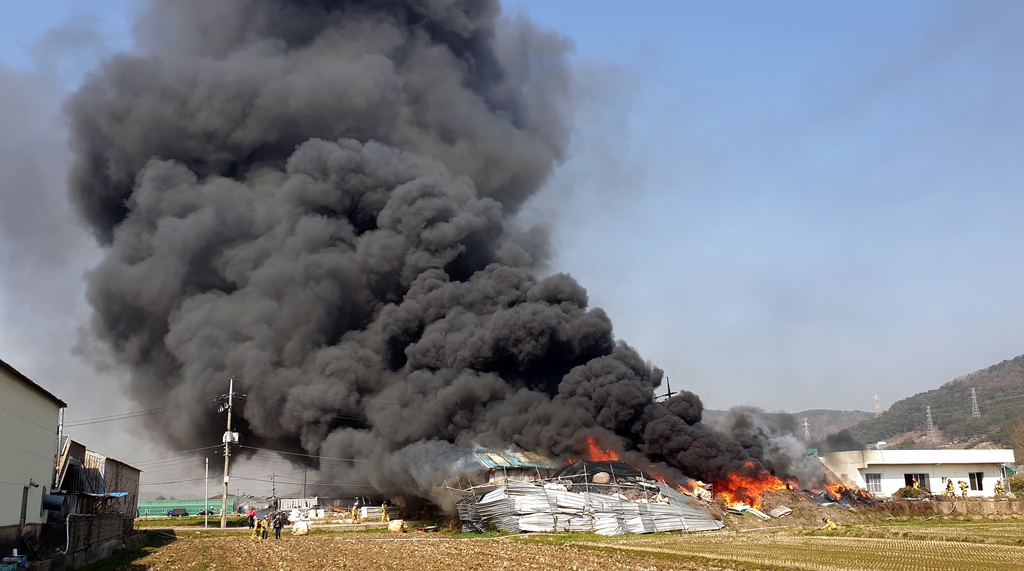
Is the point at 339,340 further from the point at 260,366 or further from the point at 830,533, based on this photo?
the point at 830,533

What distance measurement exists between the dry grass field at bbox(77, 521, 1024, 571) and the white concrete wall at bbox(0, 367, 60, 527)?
13.0 ft

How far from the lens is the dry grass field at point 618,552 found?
89.8 ft

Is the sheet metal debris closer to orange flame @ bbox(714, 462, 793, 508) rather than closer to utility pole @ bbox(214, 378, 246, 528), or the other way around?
orange flame @ bbox(714, 462, 793, 508)

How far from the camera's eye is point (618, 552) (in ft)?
106

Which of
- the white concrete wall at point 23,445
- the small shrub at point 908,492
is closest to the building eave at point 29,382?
the white concrete wall at point 23,445

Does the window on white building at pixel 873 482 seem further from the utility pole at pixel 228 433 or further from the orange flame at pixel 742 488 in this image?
the utility pole at pixel 228 433

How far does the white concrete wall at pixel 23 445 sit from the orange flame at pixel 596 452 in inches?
1228

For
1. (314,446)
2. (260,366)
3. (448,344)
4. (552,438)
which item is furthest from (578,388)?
(260,366)

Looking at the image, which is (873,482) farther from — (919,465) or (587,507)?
(587,507)

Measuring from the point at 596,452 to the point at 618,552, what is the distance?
21.1 m

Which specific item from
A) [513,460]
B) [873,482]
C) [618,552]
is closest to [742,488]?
[513,460]

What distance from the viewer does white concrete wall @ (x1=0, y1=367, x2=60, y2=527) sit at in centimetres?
2900

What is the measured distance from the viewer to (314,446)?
5838cm

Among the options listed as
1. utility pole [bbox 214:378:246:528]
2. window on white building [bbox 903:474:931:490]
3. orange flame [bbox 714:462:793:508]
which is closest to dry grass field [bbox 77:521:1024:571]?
orange flame [bbox 714:462:793:508]
